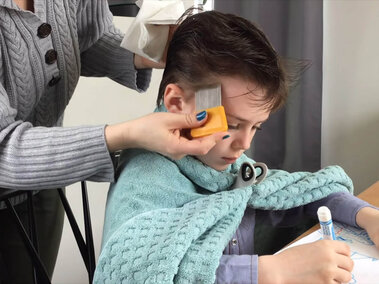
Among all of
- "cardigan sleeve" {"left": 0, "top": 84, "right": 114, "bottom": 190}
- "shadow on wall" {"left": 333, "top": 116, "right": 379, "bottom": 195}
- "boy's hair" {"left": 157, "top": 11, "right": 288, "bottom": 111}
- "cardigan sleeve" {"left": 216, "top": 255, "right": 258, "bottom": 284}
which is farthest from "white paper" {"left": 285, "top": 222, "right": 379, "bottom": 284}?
"shadow on wall" {"left": 333, "top": 116, "right": 379, "bottom": 195}

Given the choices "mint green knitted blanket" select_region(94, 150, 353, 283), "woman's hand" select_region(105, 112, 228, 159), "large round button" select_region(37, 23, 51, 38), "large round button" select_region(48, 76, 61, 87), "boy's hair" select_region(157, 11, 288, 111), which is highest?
"large round button" select_region(37, 23, 51, 38)

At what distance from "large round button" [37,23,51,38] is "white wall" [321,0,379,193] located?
1309 millimetres

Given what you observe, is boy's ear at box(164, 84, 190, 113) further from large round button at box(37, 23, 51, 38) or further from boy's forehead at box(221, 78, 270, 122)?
large round button at box(37, 23, 51, 38)

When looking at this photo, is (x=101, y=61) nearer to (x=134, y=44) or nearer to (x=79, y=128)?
(x=134, y=44)

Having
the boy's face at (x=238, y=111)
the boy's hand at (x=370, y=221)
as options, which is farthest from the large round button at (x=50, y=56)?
the boy's hand at (x=370, y=221)

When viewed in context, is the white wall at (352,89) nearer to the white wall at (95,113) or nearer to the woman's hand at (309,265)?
the white wall at (95,113)

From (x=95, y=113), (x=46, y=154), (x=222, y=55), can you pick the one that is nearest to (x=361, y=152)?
(x=95, y=113)

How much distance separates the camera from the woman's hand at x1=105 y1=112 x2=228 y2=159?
67cm

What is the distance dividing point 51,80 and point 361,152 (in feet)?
4.54

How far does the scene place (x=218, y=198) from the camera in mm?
763

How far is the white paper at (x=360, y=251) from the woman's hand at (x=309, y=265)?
0.12ft

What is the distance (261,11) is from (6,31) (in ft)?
3.88

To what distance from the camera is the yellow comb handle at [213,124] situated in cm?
66

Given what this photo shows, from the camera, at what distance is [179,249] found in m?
0.63
